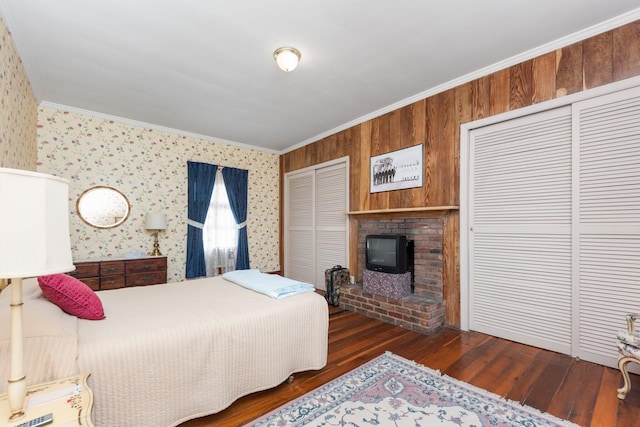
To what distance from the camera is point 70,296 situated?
5.21ft

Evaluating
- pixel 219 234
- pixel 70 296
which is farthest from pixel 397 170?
pixel 70 296

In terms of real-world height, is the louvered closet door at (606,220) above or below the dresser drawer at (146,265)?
above

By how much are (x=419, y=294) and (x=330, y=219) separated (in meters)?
1.95

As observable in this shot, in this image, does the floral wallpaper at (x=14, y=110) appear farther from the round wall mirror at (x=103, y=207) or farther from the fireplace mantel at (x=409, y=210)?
the fireplace mantel at (x=409, y=210)

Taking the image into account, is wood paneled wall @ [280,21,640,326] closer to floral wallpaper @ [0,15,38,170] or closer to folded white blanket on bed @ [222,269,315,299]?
folded white blanket on bed @ [222,269,315,299]

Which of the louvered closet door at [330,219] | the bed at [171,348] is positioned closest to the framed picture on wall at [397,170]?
the louvered closet door at [330,219]

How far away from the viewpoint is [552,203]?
2.61 metres

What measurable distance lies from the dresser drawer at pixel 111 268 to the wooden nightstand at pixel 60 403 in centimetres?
297

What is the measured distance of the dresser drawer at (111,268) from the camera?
363 centimetres

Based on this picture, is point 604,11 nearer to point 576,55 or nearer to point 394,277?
point 576,55

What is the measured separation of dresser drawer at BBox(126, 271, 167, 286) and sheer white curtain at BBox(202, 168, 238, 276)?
3.12ft

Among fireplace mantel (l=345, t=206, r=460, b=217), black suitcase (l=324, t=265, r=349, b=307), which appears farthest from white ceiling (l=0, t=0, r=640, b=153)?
black suitcase (l=324, t=265, r=349, b=307)

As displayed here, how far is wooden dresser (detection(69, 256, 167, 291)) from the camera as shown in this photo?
353cm

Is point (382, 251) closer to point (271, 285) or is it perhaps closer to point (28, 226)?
point (271, 285)
